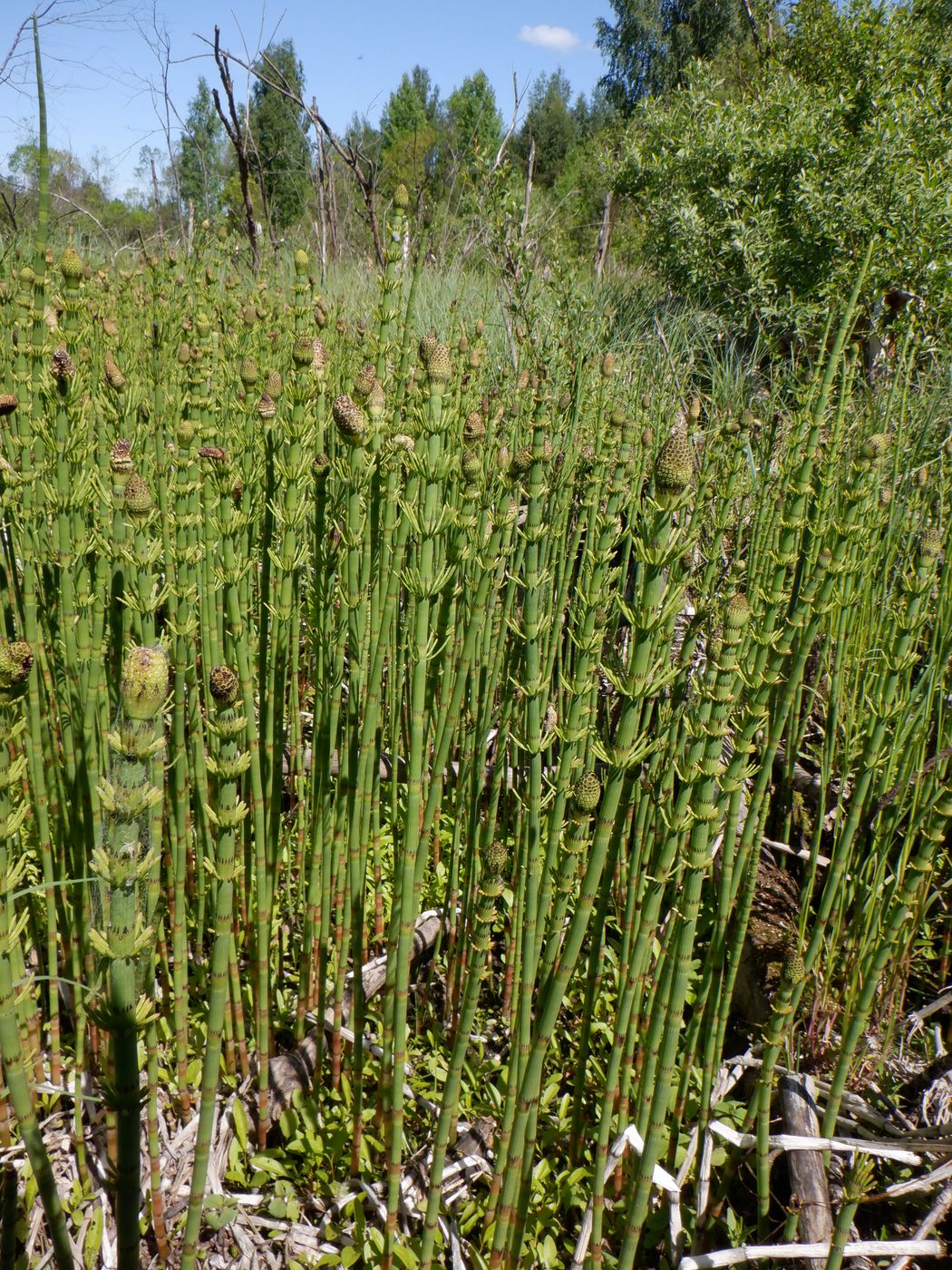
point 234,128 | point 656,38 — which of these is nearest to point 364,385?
point 234,128

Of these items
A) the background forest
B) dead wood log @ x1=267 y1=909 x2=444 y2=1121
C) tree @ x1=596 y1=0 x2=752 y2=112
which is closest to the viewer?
dead wood log @ x1=267 y1=909 x2=444 y2=1121

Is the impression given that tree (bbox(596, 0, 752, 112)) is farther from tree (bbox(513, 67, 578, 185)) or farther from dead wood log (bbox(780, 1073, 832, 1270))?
dead wood log (bbox(780, 1073, 832, 1270))

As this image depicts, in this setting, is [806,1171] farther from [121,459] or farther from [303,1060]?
[121,459]

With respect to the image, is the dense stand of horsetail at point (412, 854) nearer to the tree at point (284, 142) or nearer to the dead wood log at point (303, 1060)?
the dead wood log at point (303, 1060)

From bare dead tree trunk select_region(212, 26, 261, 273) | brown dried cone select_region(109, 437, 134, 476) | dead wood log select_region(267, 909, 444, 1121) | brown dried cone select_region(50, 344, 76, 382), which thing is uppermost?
bare dead tree trunk select_region(212, 26, 261, 273)

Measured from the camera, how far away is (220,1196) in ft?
4.50

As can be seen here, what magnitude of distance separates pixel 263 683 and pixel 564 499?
0.89 m

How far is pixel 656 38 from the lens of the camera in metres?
27.8

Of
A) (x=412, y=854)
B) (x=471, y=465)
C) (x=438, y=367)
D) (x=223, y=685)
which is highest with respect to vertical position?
(x=438, y=367)

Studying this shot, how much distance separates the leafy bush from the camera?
20.1ft

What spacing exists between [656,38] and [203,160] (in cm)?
2971

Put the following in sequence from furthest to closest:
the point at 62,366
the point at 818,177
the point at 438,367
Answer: the point at 818,177
the point at 62,366
the point at 438,367

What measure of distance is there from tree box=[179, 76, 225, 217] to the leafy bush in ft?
14.0

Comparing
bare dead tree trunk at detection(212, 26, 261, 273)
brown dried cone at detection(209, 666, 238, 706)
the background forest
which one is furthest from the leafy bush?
brown dried cone at detection(209, 666, 238, 706)
